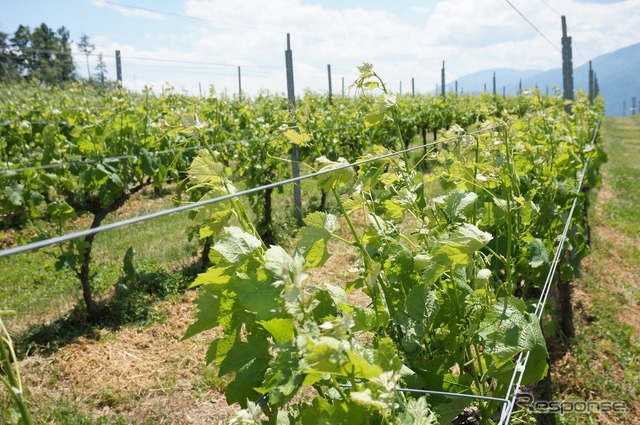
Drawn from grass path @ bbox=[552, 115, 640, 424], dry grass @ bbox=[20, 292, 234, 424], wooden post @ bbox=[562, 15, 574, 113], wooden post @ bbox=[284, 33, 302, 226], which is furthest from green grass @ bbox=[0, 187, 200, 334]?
wooden post @ bbox=[562, 15, 574, 113]

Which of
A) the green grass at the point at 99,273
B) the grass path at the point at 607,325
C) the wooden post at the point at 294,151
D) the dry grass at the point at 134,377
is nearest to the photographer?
the dry grass at the point at 134,377

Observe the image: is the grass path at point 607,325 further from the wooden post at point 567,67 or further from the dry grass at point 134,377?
the wooden post at point 567,67

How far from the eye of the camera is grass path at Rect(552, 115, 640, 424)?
3785 mm

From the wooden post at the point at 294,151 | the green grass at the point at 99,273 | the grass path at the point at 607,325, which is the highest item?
the wooden post at the point at 294,151

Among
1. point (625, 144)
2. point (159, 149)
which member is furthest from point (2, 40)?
point (159, 149)

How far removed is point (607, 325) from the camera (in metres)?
4.77

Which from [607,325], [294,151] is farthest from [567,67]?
[607,325]

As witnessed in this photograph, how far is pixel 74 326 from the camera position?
15.9ft

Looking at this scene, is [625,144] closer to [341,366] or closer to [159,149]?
[159,149]

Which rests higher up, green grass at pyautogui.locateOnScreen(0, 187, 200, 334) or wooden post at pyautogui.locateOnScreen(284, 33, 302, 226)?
wooden post at pyautogui.locateOnScreen(284, 33, 302, 226)

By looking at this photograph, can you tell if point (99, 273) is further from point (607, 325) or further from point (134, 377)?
point (607, 325)

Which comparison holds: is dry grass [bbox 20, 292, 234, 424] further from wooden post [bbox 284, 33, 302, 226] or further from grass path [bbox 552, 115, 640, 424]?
wooden post [bbox 284, 33, 302, 226]

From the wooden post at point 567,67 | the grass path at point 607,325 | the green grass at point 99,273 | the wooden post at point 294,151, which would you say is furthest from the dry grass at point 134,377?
the wooden post at point 567,67

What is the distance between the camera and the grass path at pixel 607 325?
3.79 m
